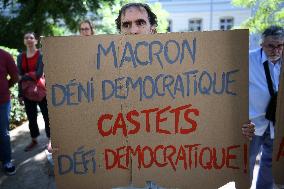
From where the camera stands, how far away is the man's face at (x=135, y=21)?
7.63 feet

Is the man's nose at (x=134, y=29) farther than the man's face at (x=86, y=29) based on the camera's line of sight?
No

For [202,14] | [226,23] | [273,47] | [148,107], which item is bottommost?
[148,107]

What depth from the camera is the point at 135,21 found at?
2.33 m

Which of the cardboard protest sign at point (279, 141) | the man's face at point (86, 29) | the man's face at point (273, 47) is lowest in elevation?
the cardboard protest sign at point (279, 141)

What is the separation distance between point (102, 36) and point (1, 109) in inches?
99.8

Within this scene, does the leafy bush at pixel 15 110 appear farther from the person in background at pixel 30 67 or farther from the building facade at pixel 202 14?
the building facade at pixel 202 14

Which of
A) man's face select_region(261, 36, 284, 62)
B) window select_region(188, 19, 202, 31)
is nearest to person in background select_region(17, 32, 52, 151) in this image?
man's face select_region(261, 36, 284, 62)

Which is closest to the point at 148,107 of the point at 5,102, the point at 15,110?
the point at 5,102

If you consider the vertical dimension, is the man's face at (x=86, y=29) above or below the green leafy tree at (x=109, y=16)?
below

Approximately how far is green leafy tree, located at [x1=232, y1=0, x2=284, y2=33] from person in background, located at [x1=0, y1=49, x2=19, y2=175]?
348 cm

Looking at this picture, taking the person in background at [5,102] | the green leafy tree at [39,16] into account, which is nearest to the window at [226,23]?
the green leafy tree at [39,16]

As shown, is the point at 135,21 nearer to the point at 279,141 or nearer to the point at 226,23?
the point at 279,141

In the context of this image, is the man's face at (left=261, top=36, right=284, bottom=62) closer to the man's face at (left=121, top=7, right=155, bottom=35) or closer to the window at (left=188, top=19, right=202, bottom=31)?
the man's face at (left=121, top=7, right=155, bottom=35)

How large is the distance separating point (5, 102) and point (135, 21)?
2.38m
